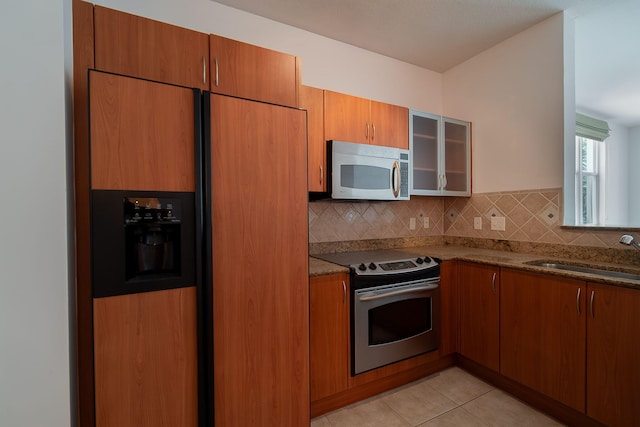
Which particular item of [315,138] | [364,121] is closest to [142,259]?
[315,138]

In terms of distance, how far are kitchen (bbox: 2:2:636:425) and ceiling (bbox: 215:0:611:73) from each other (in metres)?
0.10

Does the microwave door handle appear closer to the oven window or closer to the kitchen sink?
the oven window

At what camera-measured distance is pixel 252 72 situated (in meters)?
1.55

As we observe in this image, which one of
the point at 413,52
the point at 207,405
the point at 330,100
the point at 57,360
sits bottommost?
the point at 207,405

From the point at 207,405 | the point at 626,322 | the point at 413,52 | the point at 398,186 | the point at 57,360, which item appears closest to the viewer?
the point at 57,360

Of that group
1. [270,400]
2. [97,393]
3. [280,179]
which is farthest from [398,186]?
[97,393]

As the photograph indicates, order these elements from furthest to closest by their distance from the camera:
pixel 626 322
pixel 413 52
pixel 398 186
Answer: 1. pixel 413 52
2. pixel 398 186
3. pixel 626 322

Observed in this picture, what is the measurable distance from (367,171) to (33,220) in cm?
182

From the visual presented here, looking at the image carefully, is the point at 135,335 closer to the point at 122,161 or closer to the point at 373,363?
the point at 122,161

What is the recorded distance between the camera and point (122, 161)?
3.80 ft

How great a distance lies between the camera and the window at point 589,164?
13.1 ft

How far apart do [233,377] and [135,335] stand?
473mm

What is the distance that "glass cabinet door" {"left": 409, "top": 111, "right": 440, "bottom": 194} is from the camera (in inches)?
99.8

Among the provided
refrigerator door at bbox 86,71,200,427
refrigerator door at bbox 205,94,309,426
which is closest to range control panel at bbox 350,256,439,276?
refrigerator door at bbox 205,94,309,426
